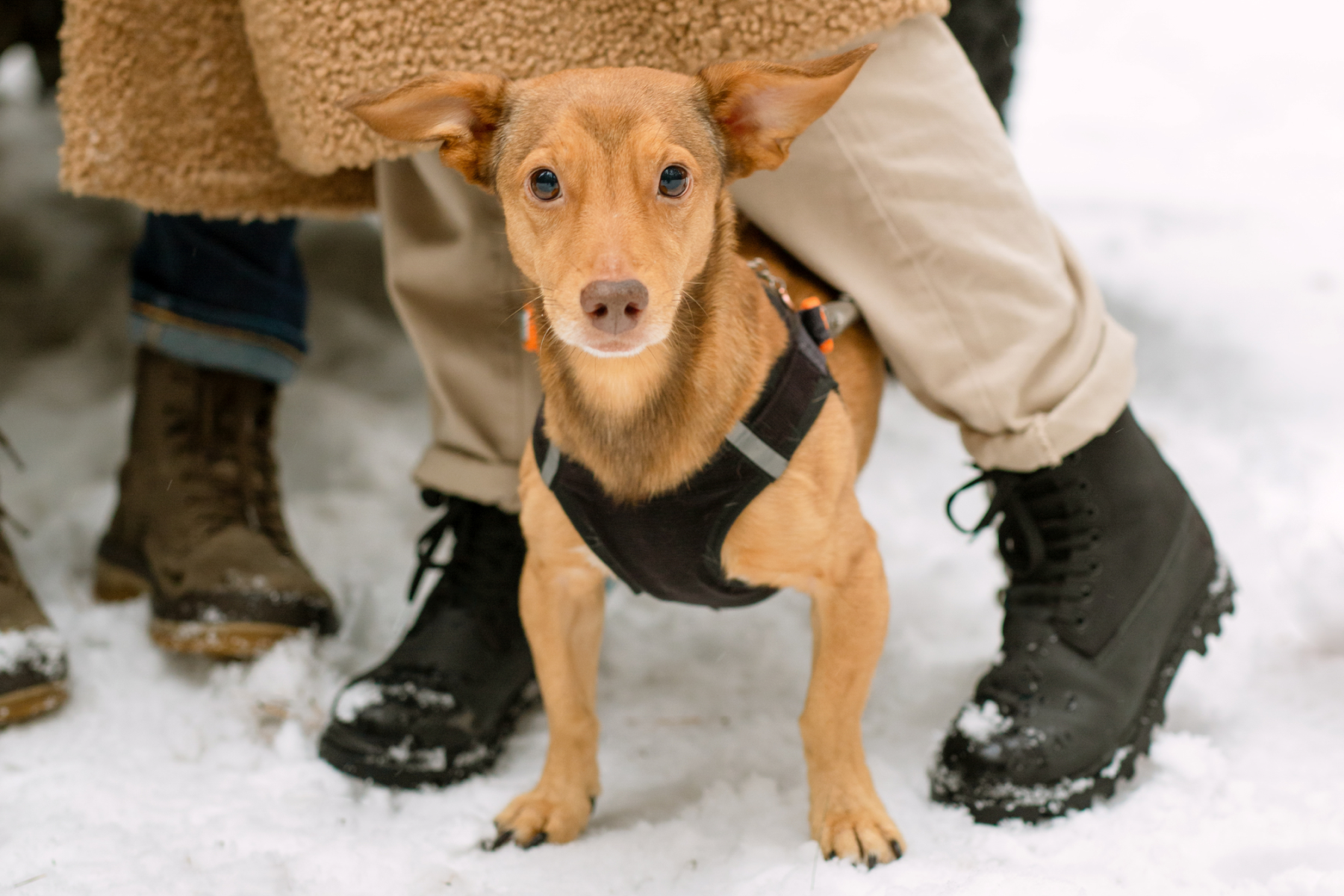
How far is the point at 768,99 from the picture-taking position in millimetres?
1444

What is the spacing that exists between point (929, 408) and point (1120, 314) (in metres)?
1.59

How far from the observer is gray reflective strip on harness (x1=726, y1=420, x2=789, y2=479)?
151 centimetres

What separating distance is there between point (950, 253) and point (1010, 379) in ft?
0.70

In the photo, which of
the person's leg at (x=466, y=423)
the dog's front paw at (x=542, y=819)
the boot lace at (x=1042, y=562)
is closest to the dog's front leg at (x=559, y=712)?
the dog's front paw at (x=542, y=819)

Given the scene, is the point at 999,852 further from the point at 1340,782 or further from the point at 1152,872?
the point at 1340,782

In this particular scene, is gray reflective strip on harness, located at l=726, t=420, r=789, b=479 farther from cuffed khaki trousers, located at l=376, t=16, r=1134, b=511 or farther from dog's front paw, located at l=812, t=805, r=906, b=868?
dog's front paw, located at l=812, t=805, r=906, b=868

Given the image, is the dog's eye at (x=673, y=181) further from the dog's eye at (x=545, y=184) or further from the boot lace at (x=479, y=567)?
the boot lace at (x=479, y=567)

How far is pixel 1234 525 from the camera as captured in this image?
2.49 m

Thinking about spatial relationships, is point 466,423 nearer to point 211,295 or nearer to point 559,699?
point 559,699

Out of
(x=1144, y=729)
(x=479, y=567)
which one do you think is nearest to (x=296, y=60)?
(x=479, y=567)

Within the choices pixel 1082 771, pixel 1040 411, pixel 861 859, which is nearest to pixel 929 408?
pixel 1040 411

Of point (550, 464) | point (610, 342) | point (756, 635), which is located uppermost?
point (610, 342)

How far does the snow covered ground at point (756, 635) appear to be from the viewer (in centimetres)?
160

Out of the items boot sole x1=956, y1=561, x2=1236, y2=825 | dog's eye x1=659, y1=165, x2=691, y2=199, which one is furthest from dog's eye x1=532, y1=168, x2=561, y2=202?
boot sole x1=956, y1=561, x2=1236, y2=825
